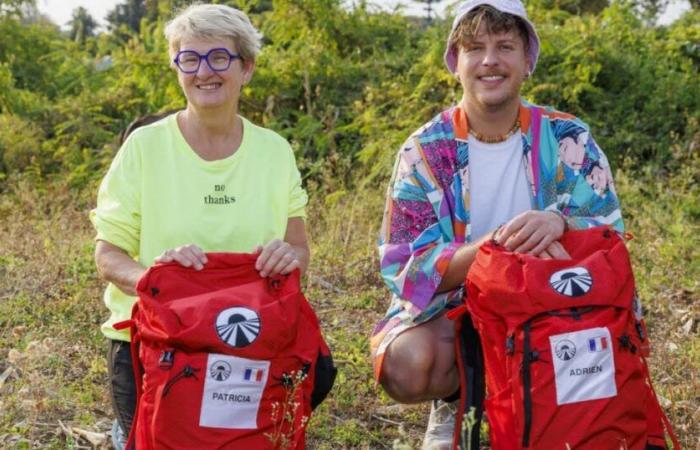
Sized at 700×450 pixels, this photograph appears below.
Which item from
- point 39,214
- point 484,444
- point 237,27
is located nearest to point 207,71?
point 237,27

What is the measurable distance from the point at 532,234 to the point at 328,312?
2.44 meters

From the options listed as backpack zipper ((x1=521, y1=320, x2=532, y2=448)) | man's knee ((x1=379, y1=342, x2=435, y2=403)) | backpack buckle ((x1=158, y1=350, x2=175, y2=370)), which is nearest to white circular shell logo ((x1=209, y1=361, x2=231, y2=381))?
backpack buckle ((x1=158, y1=350, x2=175, y2=370))

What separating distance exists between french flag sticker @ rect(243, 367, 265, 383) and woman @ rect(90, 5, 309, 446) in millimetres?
523

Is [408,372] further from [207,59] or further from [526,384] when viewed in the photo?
[207,59]

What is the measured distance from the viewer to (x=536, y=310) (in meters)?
2.91

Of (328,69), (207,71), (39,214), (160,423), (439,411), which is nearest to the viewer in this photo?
(160,423)

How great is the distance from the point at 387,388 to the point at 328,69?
5.81 meters

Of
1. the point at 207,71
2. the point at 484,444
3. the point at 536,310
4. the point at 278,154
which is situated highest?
the point at 207,71

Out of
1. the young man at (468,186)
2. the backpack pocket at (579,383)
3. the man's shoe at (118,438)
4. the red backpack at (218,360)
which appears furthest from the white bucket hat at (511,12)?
the man's shoe at (118,438)

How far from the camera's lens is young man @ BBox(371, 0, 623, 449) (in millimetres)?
3412

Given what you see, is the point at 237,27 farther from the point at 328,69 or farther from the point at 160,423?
the point at 328,69

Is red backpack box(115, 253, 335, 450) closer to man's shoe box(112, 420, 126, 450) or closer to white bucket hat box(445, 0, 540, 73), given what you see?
man's shoe box(112, 420, 126, 450)

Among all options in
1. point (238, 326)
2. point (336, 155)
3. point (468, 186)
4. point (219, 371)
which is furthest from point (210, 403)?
point (336, 155)

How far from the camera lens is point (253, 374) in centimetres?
287
